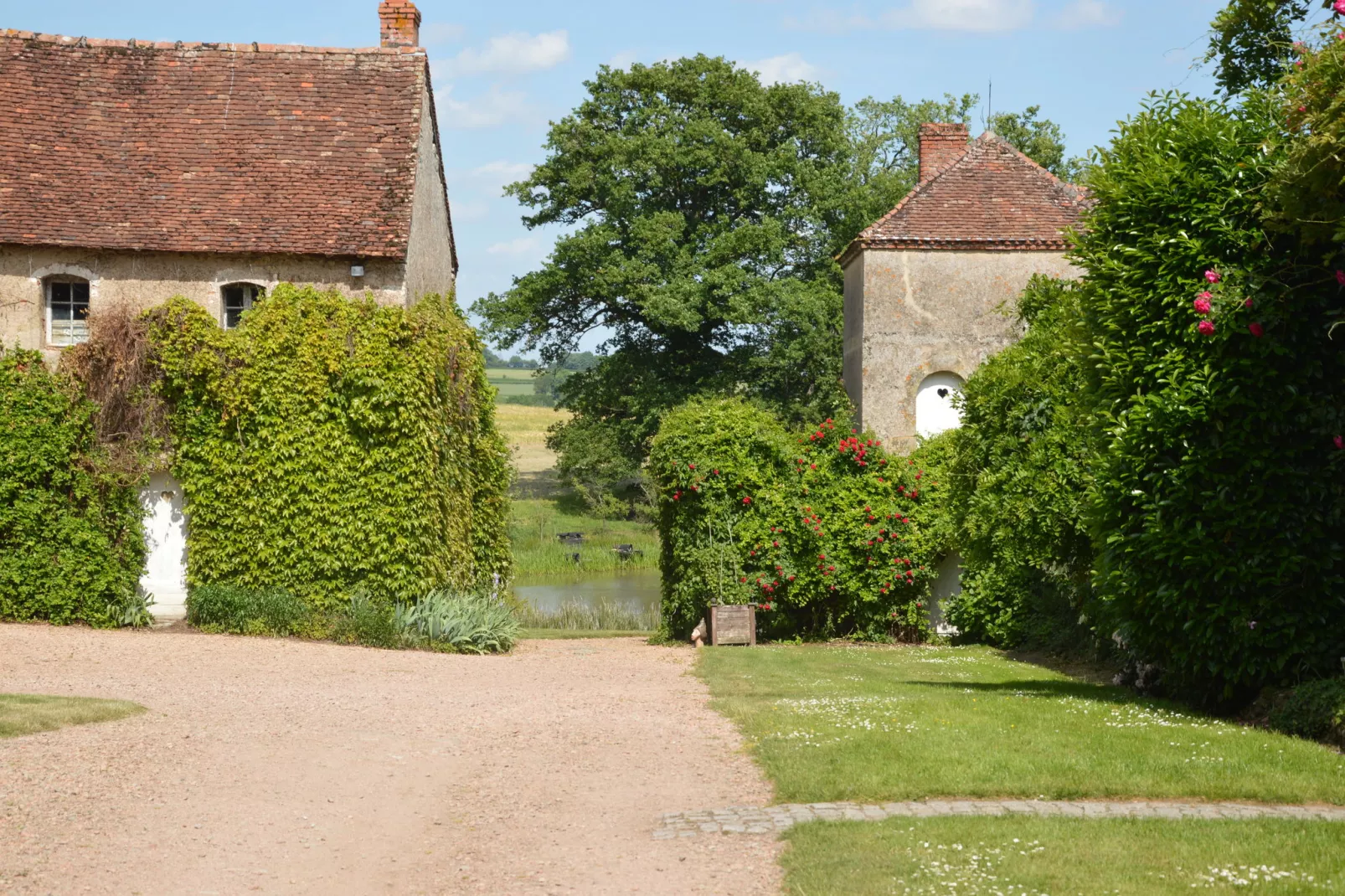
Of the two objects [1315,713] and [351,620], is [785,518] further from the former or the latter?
[1315,713]

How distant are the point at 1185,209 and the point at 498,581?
45.7 ft

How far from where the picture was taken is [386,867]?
21.3 ft

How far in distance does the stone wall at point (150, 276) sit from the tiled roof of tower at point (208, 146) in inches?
11.5

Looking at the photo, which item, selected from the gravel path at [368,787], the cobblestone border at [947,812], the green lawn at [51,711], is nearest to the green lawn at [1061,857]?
the cobblestone border at [947,812]

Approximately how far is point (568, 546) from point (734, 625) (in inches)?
892

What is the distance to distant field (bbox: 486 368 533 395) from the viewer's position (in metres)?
135

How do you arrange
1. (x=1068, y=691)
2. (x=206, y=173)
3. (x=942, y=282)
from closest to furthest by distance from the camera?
(x=1068, y=691)
(x=206, y=173)
(x=942, y=282)

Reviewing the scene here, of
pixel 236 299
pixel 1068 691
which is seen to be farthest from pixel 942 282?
pixel 1068 691

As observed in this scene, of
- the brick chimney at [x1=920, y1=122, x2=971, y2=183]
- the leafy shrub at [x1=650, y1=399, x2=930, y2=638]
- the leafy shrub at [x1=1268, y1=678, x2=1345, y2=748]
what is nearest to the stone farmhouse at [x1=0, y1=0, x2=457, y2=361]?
the leafy shrub at [x1=650, y1=399, x2=930, y2=638]

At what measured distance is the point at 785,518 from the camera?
63.8 ft

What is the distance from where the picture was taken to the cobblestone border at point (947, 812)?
697 centimetres

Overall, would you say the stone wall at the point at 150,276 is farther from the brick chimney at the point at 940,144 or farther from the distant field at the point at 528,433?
the distant field at the point at 528,433

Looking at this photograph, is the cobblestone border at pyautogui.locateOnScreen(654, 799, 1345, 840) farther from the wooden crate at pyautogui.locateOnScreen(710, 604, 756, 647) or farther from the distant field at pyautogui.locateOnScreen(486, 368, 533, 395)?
the distant field at pyautogui.locateOnScreen(486, 368, 533, 395)

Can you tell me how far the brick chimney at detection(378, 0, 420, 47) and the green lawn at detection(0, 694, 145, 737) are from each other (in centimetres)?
1348
